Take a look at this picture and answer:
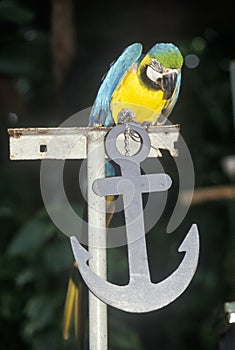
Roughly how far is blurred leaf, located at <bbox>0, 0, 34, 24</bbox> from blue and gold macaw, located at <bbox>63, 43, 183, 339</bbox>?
0.69m

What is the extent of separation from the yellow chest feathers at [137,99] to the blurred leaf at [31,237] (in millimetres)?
627

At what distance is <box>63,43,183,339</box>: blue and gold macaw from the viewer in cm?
78

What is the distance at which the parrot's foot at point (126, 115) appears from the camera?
754 mm

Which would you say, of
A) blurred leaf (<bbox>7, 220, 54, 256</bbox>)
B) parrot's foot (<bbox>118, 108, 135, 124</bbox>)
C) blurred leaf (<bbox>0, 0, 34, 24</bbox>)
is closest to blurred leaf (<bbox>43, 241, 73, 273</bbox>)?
blurred leaf (<bbox>7, 220, 54, 256</bbox>)

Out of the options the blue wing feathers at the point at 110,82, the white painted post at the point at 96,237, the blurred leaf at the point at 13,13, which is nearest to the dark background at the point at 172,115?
the blurred leaf at the point at 13,13

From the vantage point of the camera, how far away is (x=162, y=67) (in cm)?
77

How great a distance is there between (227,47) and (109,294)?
46.5 inches

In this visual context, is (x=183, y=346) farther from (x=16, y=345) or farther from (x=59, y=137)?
(x=59, y=137)

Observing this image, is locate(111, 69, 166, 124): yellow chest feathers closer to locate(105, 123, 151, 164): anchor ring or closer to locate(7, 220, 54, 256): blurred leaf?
locate(105, 123, 151, 164): anchor ring

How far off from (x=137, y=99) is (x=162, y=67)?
2.4 inches

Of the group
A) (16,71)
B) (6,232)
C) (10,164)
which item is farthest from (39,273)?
(16,71)

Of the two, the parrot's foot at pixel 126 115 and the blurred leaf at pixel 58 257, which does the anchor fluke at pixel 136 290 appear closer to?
the parrot's foot at pixel 126 115

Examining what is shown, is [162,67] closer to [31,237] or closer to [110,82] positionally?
[110,82]

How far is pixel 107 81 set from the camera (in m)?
0.81
